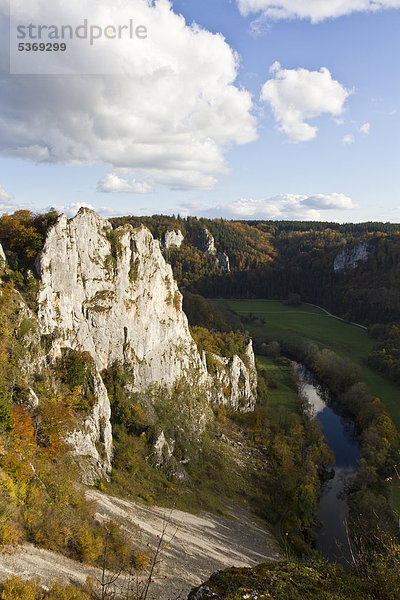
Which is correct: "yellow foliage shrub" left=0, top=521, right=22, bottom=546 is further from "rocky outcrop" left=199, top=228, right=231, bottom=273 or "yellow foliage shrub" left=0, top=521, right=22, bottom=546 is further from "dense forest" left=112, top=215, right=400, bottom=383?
"rocky outcrop" left=199, top=228, right=231, bottom=273

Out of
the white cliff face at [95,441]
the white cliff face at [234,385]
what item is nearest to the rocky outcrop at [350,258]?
the white cliff face at [234,385]

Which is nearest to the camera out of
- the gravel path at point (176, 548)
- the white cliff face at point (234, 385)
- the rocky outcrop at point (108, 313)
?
the gravel path at point (176, 548)

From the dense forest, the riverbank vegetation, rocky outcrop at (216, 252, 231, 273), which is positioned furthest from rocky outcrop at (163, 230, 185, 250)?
the riverbank vegetation

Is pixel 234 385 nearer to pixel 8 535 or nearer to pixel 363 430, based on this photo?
pixel 363 430

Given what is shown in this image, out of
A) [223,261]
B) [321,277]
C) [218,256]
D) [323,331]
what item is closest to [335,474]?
[323,331]

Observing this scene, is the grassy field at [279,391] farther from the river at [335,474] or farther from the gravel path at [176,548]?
the gravel path at [176,548]

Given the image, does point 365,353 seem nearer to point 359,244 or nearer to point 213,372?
point 213,372
